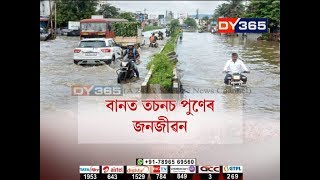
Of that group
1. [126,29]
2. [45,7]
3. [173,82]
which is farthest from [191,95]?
[45,7]

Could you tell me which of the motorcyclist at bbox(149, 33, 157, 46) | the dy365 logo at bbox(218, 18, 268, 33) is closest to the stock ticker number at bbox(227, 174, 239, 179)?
the dy365 logo at bbox(218, 18, 268, 33)

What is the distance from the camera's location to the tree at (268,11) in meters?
3.41

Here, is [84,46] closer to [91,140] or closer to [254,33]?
[91,140]

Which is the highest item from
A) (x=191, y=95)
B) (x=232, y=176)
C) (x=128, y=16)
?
(x=128, y=16)

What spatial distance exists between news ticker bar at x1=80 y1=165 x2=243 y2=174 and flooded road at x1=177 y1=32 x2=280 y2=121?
0.38 meters

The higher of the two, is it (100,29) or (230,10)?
(230,10)

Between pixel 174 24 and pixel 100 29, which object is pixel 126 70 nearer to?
pixel 100 29

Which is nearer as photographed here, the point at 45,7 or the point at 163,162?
the point at 163,162

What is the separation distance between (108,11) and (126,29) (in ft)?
0.63

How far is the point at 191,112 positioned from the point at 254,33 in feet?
2.05

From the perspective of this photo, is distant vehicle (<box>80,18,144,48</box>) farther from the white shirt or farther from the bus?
the white shirt

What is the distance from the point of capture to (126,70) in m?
3.57

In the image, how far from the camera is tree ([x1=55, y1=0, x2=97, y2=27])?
139 inches

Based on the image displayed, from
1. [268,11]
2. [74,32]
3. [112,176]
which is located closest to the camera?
[112,176]
